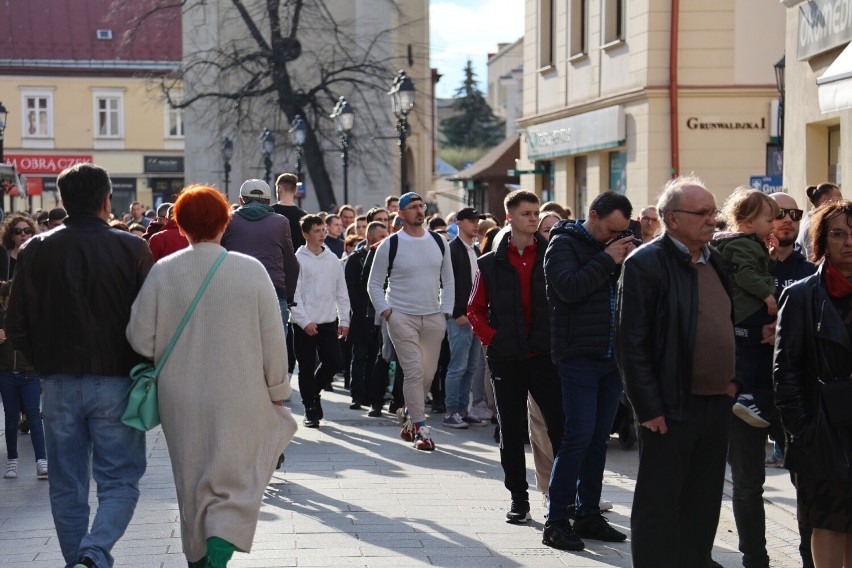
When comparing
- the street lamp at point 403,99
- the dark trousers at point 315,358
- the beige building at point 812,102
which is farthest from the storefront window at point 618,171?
the dark trousers at point 315,358

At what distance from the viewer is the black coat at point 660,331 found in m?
5.88

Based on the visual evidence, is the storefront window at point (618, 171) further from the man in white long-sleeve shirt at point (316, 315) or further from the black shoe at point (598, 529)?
the black shoe at point (598, 529)

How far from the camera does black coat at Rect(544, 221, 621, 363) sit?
7367 mm

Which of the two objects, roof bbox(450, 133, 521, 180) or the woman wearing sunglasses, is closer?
the woman wearing sunglasses

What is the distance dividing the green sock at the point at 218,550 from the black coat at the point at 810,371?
2475mm

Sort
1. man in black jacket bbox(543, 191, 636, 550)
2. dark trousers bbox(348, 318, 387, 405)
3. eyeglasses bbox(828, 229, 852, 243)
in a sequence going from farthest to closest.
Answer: dark trousers bbox(348, 318, 387, 405) → man in black jacket bbox(543, 191, 636, 550) → eyeglasses bbox(828, 229, 852, 243)

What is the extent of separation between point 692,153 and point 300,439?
13.2 metres

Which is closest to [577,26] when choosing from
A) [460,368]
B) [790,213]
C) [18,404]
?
[460,368]

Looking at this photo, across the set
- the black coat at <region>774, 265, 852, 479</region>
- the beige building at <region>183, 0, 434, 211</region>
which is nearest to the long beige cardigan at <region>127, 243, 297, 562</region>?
the black coat at <region>774, 265, 852, 479</region>

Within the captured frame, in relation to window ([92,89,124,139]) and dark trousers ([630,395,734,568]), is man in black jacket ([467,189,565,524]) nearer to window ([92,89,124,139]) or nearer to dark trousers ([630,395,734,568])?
dark trousers ([630,395,734,568])

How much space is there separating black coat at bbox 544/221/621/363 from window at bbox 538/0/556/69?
21.4 m

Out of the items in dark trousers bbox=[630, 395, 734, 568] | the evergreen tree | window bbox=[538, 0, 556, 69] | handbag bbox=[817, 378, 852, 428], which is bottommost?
dark trousers bbox=[630, 395, 734, 568]

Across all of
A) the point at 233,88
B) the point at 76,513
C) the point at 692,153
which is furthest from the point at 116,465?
the point at 233,88

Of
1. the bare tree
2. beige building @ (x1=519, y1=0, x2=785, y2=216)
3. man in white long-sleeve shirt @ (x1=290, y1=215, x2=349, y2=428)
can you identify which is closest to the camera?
man in white long-sleeve shirt @ (x1=290, y1=215, x2=349, y2=428)
